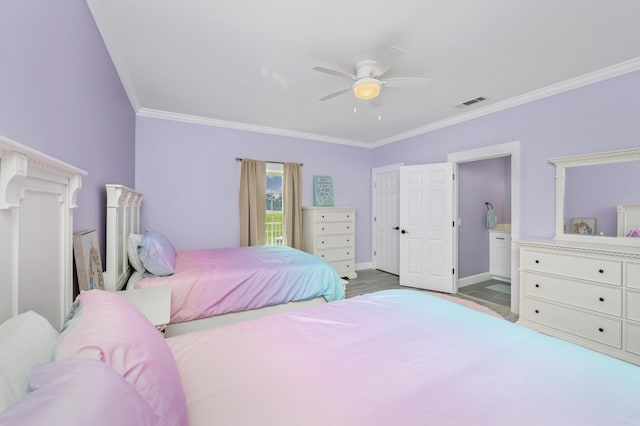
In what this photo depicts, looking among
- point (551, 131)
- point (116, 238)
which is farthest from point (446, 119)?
point (116, 238)

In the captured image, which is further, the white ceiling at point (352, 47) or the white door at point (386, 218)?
the white door at point (386, 218)

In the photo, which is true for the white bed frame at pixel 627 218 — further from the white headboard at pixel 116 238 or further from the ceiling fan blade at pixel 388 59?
the white headboard at pixel 116 238

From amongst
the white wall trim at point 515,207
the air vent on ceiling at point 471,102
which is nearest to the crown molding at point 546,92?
the air vent on ceiling at point 471,102

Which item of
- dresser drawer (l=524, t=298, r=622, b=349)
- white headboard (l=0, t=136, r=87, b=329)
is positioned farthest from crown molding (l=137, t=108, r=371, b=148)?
dresser drawer (l=524, t=298, r=622, b=349)

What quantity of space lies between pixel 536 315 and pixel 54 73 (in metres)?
4.10

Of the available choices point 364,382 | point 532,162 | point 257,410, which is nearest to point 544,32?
point 532,162

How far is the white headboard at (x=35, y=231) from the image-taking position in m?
0.76

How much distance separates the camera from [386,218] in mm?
5297

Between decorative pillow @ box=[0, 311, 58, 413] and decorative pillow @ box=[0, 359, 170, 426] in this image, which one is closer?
decorative pillow @ box=[0, 359, 170, 426]

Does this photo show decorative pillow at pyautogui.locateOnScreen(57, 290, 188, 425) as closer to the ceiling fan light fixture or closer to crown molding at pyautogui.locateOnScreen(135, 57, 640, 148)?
the ceiling fan light fixture

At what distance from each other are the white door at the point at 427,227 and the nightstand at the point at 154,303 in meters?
3.55

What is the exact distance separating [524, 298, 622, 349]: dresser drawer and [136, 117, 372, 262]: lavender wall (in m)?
3.67

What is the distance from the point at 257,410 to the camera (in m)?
0.78

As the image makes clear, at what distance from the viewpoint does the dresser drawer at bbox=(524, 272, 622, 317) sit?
2223 mm
